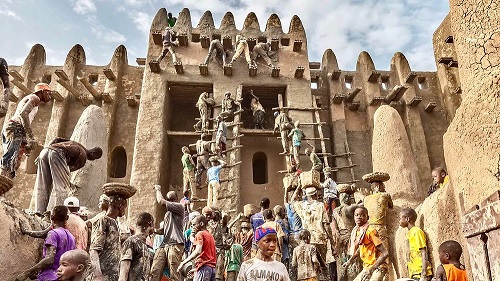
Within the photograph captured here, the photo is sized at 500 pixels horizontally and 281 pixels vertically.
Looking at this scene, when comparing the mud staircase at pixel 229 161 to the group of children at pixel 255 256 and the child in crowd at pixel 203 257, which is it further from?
the child in crowd at pixel 203 257

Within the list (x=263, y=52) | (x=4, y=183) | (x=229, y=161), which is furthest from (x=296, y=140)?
(x=4, y=183)

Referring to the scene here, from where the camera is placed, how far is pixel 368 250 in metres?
5.63

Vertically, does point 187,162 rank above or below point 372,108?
below

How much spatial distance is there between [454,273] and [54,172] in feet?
17.7

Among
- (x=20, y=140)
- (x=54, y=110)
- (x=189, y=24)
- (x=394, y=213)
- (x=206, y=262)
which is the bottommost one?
(x=206, y=262)

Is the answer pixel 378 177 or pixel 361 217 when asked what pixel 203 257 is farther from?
pixel 378 177

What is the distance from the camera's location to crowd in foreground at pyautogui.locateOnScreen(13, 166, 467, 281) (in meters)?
3.75

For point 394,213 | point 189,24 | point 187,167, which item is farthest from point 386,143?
point 189,24

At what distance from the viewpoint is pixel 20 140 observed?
6.57 meters

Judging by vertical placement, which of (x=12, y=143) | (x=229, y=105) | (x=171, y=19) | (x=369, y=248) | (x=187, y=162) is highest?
(x=171, y=19)

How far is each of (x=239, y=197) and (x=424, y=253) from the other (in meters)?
9.92

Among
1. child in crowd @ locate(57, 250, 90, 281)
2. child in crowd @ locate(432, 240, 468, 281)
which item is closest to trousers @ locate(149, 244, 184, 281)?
child in crowd @ locate(57, 250, 90, 281)

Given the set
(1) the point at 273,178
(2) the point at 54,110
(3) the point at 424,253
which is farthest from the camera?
(2) the point at 54,110

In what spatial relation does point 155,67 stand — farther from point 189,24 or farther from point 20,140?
point 20,140
